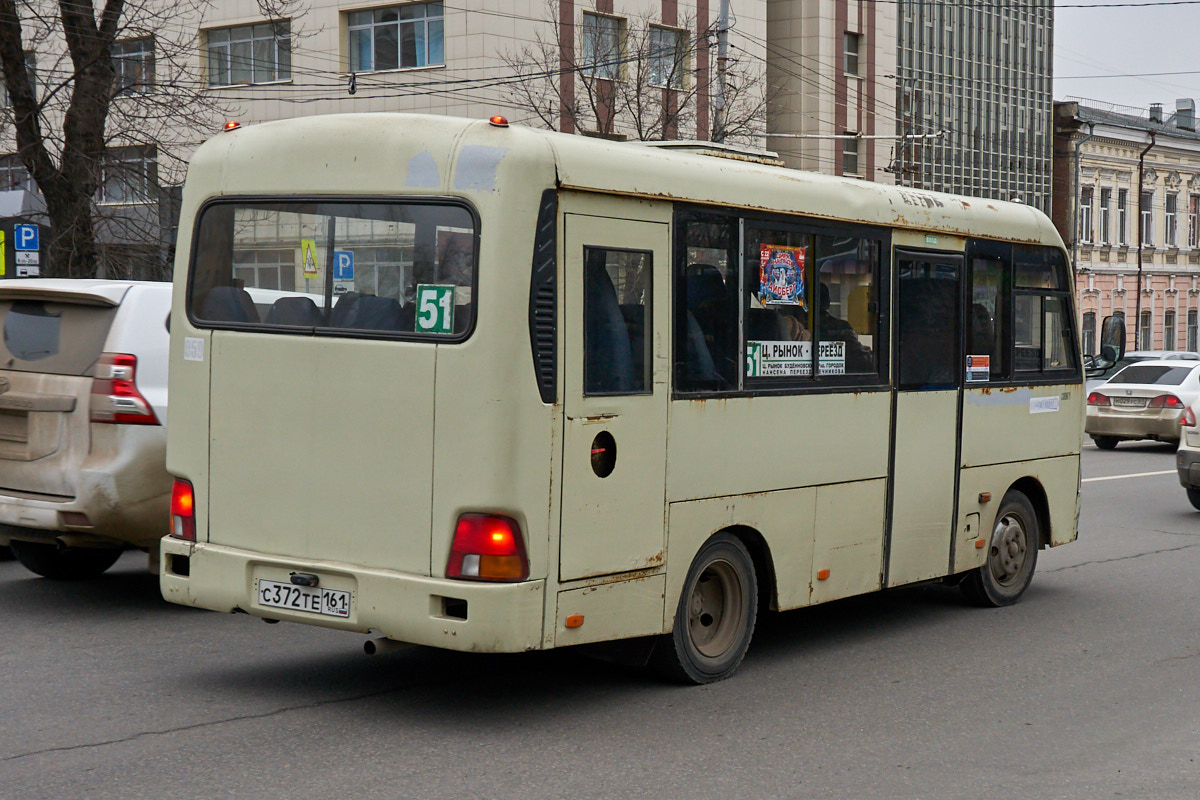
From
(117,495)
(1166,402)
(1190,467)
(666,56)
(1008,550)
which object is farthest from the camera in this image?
(666,56)

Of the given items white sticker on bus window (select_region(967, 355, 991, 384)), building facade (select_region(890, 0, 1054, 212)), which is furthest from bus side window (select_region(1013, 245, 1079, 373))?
building facade (select_region(890, 0, 1054, 212))

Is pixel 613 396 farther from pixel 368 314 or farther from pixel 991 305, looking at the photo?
pixel 991 305

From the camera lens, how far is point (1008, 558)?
9.70 meters

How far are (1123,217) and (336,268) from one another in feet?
192

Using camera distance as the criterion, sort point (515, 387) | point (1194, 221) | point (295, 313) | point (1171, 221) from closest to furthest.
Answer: point (515, 387) → point (295, 313) → point (1171, 221) → point (1194, 221)

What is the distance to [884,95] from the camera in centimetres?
5334

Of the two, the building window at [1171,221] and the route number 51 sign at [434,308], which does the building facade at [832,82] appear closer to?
the building window at [1171,221]

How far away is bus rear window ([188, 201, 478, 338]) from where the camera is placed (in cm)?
609

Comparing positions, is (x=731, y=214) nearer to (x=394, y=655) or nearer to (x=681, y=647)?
(x=681, y=647)

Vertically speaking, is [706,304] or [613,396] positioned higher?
[706,304]

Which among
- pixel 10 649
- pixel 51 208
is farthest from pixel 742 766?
pixel 51 208

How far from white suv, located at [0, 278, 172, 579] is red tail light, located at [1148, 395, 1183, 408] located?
18729 millimetres

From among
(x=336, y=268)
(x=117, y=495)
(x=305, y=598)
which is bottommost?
(x=305, y=598)

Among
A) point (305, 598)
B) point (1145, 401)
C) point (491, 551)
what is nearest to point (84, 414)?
point (305, 598)
